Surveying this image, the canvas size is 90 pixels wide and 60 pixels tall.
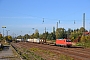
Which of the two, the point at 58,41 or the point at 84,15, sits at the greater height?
the point at 84,15

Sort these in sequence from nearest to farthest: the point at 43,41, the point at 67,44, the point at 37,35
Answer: the point at 67,44 < the point at 43,41 < the point at 37,35

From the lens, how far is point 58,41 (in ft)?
213

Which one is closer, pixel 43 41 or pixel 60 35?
pixel 43 41

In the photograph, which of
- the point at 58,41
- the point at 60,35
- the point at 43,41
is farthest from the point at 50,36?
the point at 58,41

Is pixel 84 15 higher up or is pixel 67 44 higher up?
pixel 84 15

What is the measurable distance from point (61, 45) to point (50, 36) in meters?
75.4

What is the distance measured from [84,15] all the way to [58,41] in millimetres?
11117

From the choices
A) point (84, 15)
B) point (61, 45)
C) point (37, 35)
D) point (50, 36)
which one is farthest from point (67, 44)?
point (37, 35)

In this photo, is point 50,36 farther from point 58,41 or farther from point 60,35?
point 58,41

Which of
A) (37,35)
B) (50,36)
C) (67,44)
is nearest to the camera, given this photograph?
(67,44)

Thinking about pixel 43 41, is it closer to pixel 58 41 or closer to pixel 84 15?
pixel 58 41

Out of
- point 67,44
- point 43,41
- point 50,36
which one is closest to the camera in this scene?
point 67,44

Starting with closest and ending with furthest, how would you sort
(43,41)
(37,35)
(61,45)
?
(61,45) → (43,41) → (37,35)

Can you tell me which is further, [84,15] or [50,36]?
[50,36]
